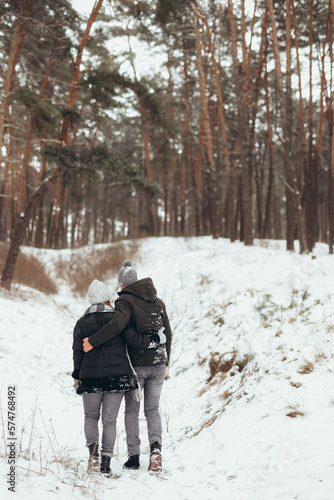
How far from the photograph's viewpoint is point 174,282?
400 inches

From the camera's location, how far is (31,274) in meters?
11.8

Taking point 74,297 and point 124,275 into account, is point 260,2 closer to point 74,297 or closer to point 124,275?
point 74,297

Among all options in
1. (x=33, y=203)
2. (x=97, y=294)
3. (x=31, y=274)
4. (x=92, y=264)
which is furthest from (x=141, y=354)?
(x=92, y=264)

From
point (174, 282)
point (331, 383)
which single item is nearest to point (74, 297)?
point (174, 282)

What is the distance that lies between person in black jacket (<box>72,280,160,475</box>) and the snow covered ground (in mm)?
311

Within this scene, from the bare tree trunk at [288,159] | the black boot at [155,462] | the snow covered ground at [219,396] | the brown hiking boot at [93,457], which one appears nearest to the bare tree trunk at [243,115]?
the bare tree trunk at [288,159]

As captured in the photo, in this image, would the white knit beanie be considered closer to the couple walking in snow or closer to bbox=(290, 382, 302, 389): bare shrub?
the couple walking in snow

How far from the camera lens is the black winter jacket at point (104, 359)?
3.18 m

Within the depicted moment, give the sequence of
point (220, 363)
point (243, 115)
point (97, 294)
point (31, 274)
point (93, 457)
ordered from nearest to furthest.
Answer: point (93, 457) → point (97, 294) → point (220, 363) → point (31, 274) → point (243, 115)

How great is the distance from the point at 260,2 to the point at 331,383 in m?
14.0

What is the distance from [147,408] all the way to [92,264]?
10.3 m

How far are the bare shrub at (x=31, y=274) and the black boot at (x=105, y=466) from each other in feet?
26.3

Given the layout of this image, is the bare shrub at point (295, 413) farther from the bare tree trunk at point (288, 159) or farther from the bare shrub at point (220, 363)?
the bare tree trunk at point (288, 159)

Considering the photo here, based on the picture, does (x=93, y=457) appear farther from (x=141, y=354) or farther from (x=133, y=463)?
(x=141, y=354)
